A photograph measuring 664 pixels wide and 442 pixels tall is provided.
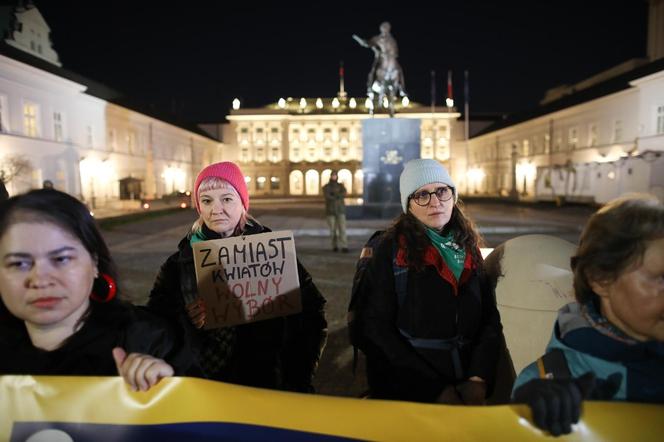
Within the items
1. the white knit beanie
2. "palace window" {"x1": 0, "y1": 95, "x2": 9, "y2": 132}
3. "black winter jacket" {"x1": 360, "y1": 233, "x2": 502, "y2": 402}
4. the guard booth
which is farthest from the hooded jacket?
the guard booth

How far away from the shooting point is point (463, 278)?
2.17 metres

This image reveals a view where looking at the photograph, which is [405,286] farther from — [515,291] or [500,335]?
[515,291]

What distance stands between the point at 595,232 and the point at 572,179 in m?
35.5

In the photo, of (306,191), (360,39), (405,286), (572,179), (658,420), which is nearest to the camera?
(658,420)

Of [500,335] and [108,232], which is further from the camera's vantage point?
[108,232]

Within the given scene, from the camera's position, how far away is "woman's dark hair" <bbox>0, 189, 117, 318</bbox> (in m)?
1.43

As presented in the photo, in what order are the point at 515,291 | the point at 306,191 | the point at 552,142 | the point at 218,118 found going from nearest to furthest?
the point at 515,291
the point at 552,142
the point at 306,191
the point at 218,118

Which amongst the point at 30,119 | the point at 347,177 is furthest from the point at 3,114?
the point at 347,177

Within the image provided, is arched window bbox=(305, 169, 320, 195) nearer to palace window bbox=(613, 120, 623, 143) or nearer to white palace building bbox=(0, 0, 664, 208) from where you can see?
white palace building bbox=(0, 0, 664, 208)

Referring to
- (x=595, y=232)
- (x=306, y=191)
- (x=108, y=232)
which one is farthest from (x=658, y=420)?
(x=306, y=191)

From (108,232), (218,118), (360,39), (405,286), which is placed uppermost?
(218,118)

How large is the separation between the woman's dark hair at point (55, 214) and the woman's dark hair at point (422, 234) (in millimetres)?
1299

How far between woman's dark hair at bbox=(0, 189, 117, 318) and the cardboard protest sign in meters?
0.76

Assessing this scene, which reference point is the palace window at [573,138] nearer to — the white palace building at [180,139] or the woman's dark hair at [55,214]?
the white palace building at [180,139]
